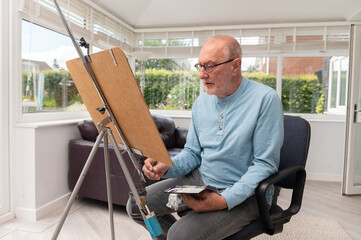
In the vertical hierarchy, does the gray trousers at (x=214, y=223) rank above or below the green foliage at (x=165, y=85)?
below

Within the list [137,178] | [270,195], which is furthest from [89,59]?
[137,178]

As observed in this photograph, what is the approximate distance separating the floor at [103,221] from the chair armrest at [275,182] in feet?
4.22

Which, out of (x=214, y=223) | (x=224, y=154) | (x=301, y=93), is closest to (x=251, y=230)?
(x=214, y=223)

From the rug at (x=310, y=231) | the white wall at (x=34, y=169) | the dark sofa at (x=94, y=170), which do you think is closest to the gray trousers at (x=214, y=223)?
the rug at (x=310, y=231)

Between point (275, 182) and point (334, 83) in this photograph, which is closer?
point (275, 182)

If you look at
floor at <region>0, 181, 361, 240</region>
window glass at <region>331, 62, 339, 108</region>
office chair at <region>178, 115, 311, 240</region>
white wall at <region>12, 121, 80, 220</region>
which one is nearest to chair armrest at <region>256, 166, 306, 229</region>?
office chair at <region>178, 115, 311, 240</region>

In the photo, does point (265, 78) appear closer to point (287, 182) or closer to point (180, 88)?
point (180, 88)

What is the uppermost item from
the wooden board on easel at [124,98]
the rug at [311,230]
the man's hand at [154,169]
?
the wooden board on easel at [124,98]

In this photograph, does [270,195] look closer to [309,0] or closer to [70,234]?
[70,234]

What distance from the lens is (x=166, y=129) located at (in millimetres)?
3658

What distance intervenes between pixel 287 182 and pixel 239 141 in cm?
39

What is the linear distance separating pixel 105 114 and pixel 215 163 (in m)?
0.57

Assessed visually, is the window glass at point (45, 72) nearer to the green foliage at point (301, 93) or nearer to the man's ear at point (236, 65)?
the man's ear at point (236, 65)

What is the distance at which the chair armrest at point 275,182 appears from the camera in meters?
1.19
